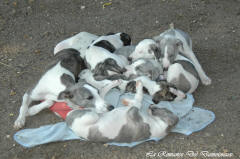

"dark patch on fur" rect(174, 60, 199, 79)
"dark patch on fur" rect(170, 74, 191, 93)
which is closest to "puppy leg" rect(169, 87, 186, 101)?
"dark patch on fur" rect(170, 74, 191, 93)

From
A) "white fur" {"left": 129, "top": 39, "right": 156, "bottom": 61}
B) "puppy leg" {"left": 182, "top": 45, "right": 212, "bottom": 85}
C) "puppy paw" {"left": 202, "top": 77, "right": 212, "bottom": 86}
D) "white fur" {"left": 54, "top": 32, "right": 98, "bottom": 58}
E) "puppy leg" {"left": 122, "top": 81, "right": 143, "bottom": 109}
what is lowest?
"puppy paw" {"left": 202, "top": 77, "right": 212, "bottom": 86}

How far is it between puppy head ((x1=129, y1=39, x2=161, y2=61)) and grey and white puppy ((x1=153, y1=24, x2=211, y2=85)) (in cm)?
13

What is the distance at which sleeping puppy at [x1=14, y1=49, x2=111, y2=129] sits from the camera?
18.7ft

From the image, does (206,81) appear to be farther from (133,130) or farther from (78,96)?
(78,96)

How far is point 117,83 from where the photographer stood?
20.5ft

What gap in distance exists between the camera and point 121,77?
6449 mm

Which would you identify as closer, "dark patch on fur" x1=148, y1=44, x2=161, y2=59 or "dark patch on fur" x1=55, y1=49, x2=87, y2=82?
"dark patch on fur" x1=55, y1=49, x2=87, y2=82

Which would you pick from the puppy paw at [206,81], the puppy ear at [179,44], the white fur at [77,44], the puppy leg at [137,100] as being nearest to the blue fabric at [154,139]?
the puppy leg at [137,100]

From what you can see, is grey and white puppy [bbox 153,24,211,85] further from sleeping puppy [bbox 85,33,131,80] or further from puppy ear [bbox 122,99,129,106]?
puppy ear [bbox 122,99,129,106]

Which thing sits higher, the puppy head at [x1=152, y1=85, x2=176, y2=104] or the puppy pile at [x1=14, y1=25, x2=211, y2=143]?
the puppy pile at [x1=14, y1=25, x2=211, y2=143]

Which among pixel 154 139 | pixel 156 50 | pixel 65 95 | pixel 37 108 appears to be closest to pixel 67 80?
pixel 65 95

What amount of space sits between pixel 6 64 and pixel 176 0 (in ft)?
17.5

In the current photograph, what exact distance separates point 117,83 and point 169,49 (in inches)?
50.3

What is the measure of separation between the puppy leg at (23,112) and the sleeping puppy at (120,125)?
3.69 ft
